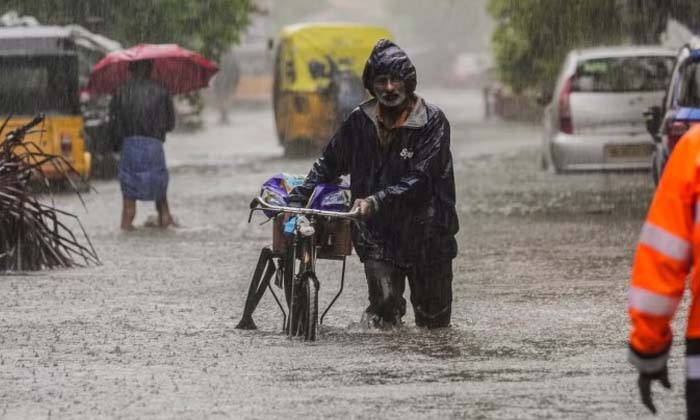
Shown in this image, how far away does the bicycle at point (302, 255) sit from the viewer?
9.81 m

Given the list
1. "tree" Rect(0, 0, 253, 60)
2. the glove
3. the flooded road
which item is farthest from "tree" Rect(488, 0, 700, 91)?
the glove

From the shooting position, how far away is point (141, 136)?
18703mm

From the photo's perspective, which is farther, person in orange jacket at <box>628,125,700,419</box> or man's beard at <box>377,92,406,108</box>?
man's beard at <box>377,92,406,108</box>

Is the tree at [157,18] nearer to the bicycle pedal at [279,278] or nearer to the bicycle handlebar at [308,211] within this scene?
the bicycle pedal at [279,278]

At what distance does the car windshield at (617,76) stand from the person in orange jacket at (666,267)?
15.1m

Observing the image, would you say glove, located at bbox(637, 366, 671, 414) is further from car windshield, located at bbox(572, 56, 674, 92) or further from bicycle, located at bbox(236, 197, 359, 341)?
car windshield, located at bbox(572, 56, 674, 92)

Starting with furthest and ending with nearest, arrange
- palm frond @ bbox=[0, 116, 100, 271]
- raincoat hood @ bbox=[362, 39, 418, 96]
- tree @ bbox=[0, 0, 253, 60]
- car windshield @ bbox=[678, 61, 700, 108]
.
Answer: tree @ bbox=[0, 0, 253, 60], car windshield @ bbox=[678, 61, 700, 108], palm frond @ bbox=[0, 116, 100, 271], raincoat hood @ bbox=[362, 39, 418, 96]

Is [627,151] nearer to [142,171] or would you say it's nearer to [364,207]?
[142,171]

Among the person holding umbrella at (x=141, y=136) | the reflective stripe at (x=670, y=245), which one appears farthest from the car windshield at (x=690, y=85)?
the reflective stripe at (x=670, y=245)

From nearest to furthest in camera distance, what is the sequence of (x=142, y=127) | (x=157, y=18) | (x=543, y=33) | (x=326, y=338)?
(x=326, y=338) < (x=142, y=127) < (x=543, y=33) < (x=157, y=18)

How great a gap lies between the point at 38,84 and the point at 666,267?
20.9 metres

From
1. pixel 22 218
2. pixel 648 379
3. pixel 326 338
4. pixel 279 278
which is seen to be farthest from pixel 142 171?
pixel 648 379

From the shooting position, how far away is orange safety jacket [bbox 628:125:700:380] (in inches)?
189

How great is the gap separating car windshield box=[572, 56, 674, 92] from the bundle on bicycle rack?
10084mm
